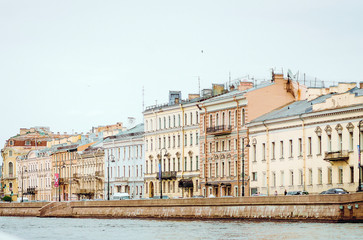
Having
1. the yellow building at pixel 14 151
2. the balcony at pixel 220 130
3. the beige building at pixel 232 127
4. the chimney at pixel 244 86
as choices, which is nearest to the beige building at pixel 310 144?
the beige building at pixel 232 127

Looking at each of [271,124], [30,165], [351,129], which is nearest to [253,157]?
[271,124]

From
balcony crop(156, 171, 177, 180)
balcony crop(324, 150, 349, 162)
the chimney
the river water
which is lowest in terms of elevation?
the river water

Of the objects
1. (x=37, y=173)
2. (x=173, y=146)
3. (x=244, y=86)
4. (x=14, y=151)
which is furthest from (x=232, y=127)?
(x=14, y=151)

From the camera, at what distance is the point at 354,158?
70.6 meters

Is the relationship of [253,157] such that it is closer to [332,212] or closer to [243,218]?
[243,218]

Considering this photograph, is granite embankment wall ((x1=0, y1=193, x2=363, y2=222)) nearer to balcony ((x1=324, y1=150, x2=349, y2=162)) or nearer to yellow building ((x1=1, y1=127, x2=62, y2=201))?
balcony ((x1=324, y1=150, x2=349, y2=162))

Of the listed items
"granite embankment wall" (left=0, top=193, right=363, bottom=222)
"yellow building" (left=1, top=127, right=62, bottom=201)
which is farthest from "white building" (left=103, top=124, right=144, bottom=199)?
"yellow building" (left=1, top=127, right=62, bottom=201)

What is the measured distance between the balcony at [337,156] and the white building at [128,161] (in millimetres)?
39366

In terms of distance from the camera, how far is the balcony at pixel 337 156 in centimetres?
7112

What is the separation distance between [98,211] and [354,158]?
28.6m

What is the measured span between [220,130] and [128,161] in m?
25.0

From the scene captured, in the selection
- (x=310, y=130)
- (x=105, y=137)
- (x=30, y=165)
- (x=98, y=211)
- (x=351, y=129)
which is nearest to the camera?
(x=351, y=129)

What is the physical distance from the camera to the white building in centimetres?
11031

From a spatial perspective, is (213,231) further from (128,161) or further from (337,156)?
(128,161)
